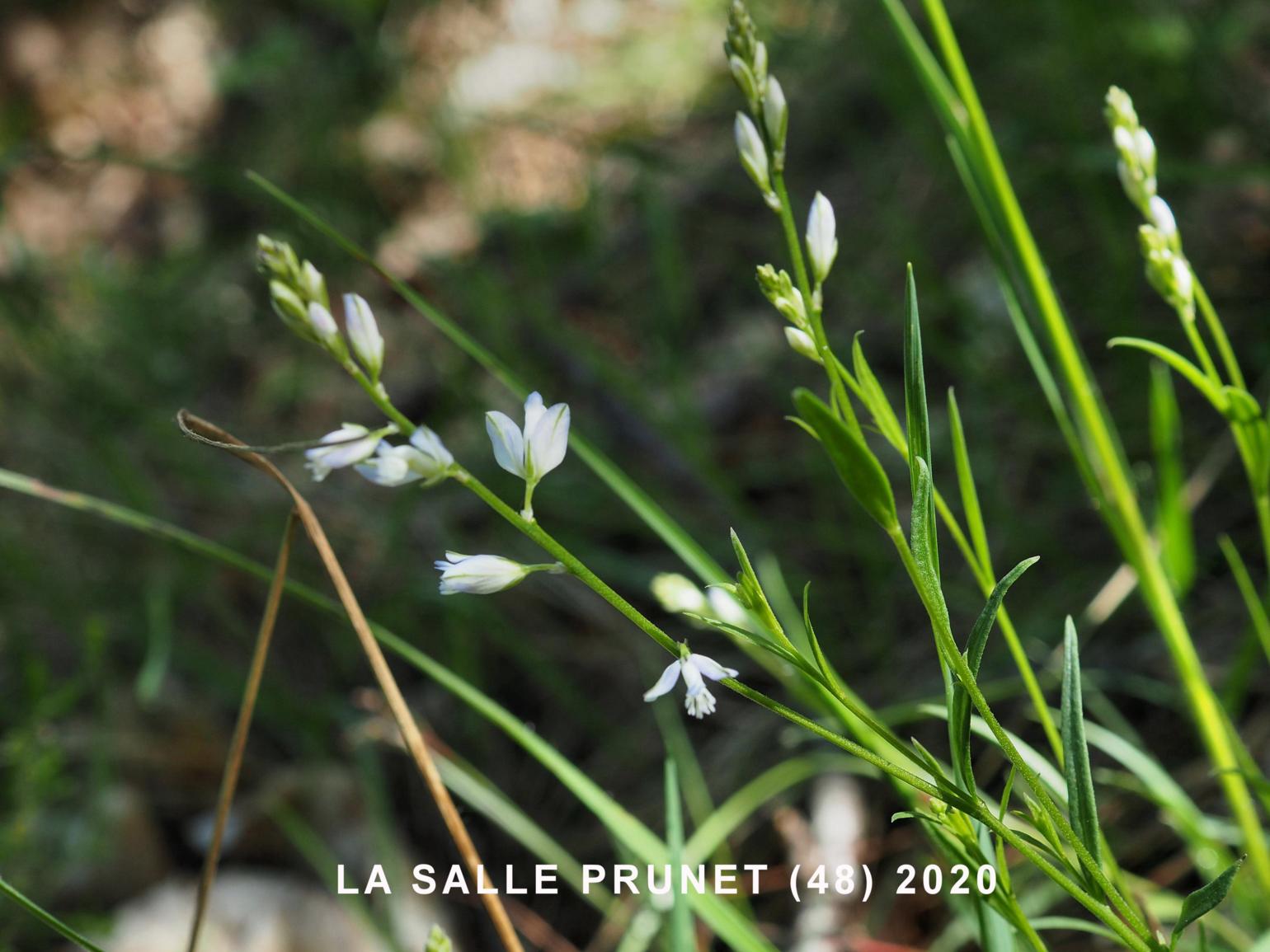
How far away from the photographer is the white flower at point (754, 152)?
55 cm

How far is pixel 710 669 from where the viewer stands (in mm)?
487

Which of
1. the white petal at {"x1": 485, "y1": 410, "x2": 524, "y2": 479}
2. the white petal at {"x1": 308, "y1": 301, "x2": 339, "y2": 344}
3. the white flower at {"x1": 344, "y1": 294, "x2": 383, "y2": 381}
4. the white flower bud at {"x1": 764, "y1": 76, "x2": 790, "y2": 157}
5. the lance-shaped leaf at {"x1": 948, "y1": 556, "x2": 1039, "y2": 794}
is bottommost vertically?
the lance-shaped leaf at {"x1": 948, "y1": 556, "x2": 1039, "y2": 794}

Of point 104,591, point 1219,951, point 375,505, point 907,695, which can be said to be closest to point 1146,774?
point 1219,951

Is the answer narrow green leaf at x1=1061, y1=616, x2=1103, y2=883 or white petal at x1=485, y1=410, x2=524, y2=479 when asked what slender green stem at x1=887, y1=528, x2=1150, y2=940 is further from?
white petal at x1=485, y1=410, x2=524, y2=479

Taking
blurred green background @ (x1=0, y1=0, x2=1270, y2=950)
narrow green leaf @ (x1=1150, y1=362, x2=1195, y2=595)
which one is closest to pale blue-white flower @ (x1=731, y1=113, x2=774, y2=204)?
narrow green leaf @ (x1=1150, y1=362, x2=1195, y2=595)

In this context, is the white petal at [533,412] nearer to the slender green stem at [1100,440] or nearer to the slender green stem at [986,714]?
the slender green stem at [986,714]

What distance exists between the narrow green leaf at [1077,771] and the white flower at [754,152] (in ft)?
0.99

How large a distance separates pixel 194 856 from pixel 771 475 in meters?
1.10

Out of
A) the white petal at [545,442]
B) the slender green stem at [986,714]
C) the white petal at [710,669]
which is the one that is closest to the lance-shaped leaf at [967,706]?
the slender green stem at [986,714]

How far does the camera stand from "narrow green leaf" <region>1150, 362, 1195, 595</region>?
0.84 meters

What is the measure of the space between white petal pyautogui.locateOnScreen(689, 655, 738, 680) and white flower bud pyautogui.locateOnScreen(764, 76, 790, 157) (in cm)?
27

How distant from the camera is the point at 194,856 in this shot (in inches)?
57.3

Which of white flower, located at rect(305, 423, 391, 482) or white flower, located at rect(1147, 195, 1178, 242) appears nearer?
white flower, located at rect(305, 423, 391, 482)

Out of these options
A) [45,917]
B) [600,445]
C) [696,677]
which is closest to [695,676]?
[696,677]
